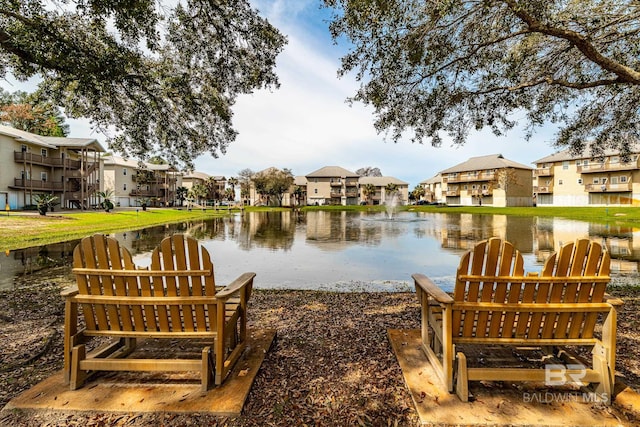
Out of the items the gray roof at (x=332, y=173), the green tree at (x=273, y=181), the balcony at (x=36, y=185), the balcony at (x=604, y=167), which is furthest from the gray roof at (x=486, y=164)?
the balcony at (x=36, y=185)

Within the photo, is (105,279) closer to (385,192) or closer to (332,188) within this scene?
(332,188)

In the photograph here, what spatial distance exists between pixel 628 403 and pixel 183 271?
375cm

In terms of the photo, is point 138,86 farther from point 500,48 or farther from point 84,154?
point 84,154

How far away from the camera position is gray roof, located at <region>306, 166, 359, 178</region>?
288 ft

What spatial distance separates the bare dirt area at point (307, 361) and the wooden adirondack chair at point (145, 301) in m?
0.38

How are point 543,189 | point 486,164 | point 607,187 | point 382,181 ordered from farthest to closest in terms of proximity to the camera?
point 382,181 → point 486,164 → point 543,189 → point 607,187

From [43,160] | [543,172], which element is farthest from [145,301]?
[543,172]

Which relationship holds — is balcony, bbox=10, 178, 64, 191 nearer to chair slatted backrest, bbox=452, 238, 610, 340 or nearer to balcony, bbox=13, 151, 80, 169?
balcony, bbox=13, 151, 80, 169

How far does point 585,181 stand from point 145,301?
72418 millimetres

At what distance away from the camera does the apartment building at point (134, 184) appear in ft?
180

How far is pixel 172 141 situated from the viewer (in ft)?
28.6

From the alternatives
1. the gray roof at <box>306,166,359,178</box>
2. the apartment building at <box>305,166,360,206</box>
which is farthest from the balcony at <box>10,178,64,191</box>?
the gray roof at <box>306,166,359,178</box>

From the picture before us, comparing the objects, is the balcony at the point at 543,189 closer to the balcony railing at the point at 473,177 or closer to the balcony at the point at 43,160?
the balcony railing at the point at 473,177

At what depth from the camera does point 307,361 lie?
11.0 feet
